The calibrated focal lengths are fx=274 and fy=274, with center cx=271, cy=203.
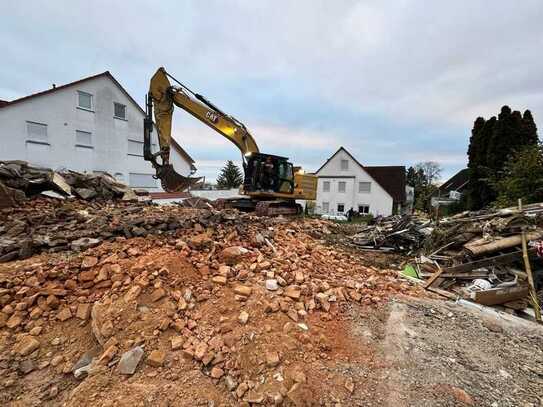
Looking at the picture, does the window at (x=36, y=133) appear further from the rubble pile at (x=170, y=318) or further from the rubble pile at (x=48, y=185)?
the rubble pile at (x=170, y=318)

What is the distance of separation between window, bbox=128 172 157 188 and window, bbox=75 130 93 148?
9.93 ft

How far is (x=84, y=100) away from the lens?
53.7ft

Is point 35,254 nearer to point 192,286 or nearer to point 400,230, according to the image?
point 192,286

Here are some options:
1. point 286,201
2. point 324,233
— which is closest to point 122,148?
point 286,201

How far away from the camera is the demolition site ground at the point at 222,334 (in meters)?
2.29

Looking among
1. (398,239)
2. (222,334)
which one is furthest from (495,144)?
(222,334)

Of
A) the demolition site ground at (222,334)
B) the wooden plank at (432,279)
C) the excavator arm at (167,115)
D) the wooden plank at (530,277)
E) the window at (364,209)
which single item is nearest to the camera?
the demolition site ground at (222,334)

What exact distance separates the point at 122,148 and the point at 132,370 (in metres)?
18.6

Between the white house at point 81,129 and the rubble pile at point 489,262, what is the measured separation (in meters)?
15.7

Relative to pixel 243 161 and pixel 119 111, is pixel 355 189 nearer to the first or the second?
pixel 243 161

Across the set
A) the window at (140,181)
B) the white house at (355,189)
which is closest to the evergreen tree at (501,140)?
the white house at (355,189)

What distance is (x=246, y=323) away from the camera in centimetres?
290

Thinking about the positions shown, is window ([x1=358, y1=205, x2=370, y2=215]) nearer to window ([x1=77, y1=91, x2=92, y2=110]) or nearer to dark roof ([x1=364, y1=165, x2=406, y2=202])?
dark roof ([x1=364, y1=165, x2=406, y2=202])

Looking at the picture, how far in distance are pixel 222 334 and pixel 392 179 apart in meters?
26.8
